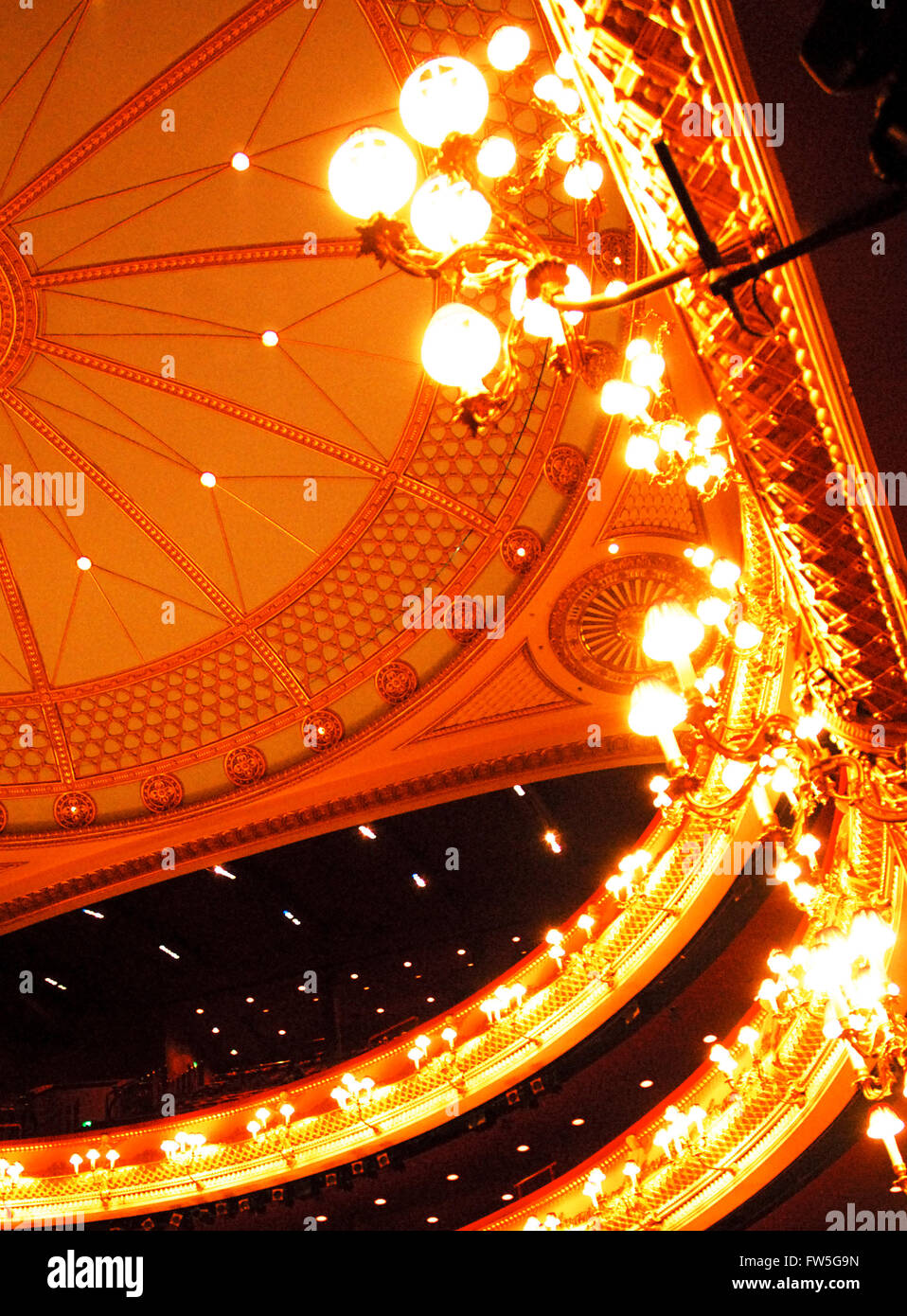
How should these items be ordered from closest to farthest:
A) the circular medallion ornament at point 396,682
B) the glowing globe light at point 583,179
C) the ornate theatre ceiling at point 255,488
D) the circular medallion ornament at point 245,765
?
the glowing globe light at point 583,179 < the ornate theatre ceiling at point 255,488 < the circular medallion ornament at point 396,682 < the circular medallion ornament at point 245,765

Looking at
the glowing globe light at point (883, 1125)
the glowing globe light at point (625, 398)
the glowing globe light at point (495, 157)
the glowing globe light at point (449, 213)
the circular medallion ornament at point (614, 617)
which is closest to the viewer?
the glowing globe light at point (449, 213)

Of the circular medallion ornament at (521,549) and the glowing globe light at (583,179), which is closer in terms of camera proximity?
the glowing globe light at (583,179)

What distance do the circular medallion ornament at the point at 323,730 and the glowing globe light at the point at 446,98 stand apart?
8.58m

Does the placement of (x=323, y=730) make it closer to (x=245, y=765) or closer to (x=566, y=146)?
(x=245, y=765)

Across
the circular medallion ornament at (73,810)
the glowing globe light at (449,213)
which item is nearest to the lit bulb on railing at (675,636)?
the glowing globe light at (449,213)

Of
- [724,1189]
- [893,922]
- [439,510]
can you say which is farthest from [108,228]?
[724,1189]

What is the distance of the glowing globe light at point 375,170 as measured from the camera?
2.86 metres

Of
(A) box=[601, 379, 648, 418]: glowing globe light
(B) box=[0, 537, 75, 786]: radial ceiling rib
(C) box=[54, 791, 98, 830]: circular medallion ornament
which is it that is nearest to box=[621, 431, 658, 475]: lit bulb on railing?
Answer: (A) box=[601, 379, 648, 418]: glowing globe light

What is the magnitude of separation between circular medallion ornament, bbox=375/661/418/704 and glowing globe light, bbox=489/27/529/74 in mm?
7613

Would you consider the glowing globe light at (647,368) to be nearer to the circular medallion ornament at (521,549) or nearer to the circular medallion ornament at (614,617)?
the circular medallion ornament at (614,617)

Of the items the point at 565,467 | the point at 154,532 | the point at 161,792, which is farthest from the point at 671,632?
the point at 161,792

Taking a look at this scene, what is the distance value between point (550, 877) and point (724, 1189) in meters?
5.60

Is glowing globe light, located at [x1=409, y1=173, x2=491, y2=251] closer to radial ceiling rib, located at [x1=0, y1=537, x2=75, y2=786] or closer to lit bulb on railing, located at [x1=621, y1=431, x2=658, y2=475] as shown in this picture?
lit bulb on railing, located at [x1=621, y1=431, x2=658, y2=475]
